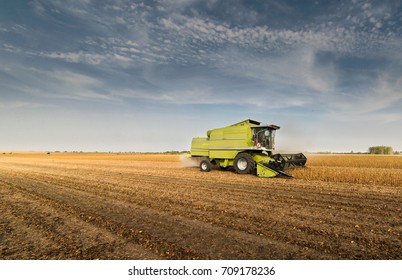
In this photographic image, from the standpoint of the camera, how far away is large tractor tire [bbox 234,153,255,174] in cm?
1401

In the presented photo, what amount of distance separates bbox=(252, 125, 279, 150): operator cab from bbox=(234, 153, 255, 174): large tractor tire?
0.89 metres

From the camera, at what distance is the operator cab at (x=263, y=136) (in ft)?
48.0

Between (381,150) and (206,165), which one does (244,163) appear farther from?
A: (381,150)

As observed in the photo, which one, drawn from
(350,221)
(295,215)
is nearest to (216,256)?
(295,215)

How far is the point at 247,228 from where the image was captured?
4.83 meters

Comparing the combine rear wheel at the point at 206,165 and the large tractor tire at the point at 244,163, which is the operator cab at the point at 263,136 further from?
the combine rear wheel at the point at 206,165

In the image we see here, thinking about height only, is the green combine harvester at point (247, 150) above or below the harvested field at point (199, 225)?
above

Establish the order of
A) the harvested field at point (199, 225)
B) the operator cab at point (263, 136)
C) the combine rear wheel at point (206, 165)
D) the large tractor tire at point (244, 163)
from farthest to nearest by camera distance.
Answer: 1. the combine rear wheel at point (206, 165)
2. the operator cab at point (263, 136)
3. the large tractor tire at point (244, 163)
4. the harvested field at point (199, 225)

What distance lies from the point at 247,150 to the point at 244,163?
2.96 ft

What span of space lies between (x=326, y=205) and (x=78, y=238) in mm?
6090

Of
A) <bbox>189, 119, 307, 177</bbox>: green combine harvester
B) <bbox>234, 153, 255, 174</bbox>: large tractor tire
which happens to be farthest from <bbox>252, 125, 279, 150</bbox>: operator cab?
<bbox>234, 153, 255, 174</bbox>: large tractor tire

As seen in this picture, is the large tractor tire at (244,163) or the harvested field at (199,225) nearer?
the harvested field at (199,225)

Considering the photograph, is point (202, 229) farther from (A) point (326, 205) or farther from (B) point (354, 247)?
(A) point (326, 205)

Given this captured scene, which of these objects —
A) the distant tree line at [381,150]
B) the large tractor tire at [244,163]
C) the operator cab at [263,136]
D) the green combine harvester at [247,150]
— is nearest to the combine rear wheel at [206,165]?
the green combine harvester at [247,150]
